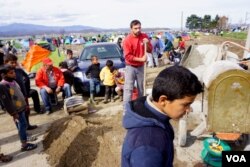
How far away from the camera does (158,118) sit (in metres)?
1.48

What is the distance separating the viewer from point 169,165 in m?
1.47

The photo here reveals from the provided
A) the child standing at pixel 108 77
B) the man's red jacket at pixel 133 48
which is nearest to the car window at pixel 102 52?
the child standing at pixel 108 77

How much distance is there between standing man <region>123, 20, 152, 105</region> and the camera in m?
5.52

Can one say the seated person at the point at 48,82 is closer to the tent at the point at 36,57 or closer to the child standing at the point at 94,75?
the child standing at the point at 94,75

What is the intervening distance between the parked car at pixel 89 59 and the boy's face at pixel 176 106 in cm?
714

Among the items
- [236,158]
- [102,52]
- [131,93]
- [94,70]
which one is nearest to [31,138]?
[131,93]

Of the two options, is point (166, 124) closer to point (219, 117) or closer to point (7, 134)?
point (219, 117)

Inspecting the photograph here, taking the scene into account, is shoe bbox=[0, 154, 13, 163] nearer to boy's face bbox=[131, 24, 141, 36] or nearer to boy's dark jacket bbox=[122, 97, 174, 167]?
boy's face bbox=[131, 24, 141, 36]

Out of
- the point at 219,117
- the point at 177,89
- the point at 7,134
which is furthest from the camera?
the point at 7,134

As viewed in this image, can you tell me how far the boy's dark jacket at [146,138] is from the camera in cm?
132

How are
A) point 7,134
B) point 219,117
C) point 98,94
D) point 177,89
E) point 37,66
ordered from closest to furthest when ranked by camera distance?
point 177,89 < point 219,117 < point 7,134 < point 98,94 < point 37,66

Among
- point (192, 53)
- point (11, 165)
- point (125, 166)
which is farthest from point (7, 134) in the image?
point (125, 166)

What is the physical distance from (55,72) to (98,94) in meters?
1.70

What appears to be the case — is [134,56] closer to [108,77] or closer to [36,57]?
[108,77]
